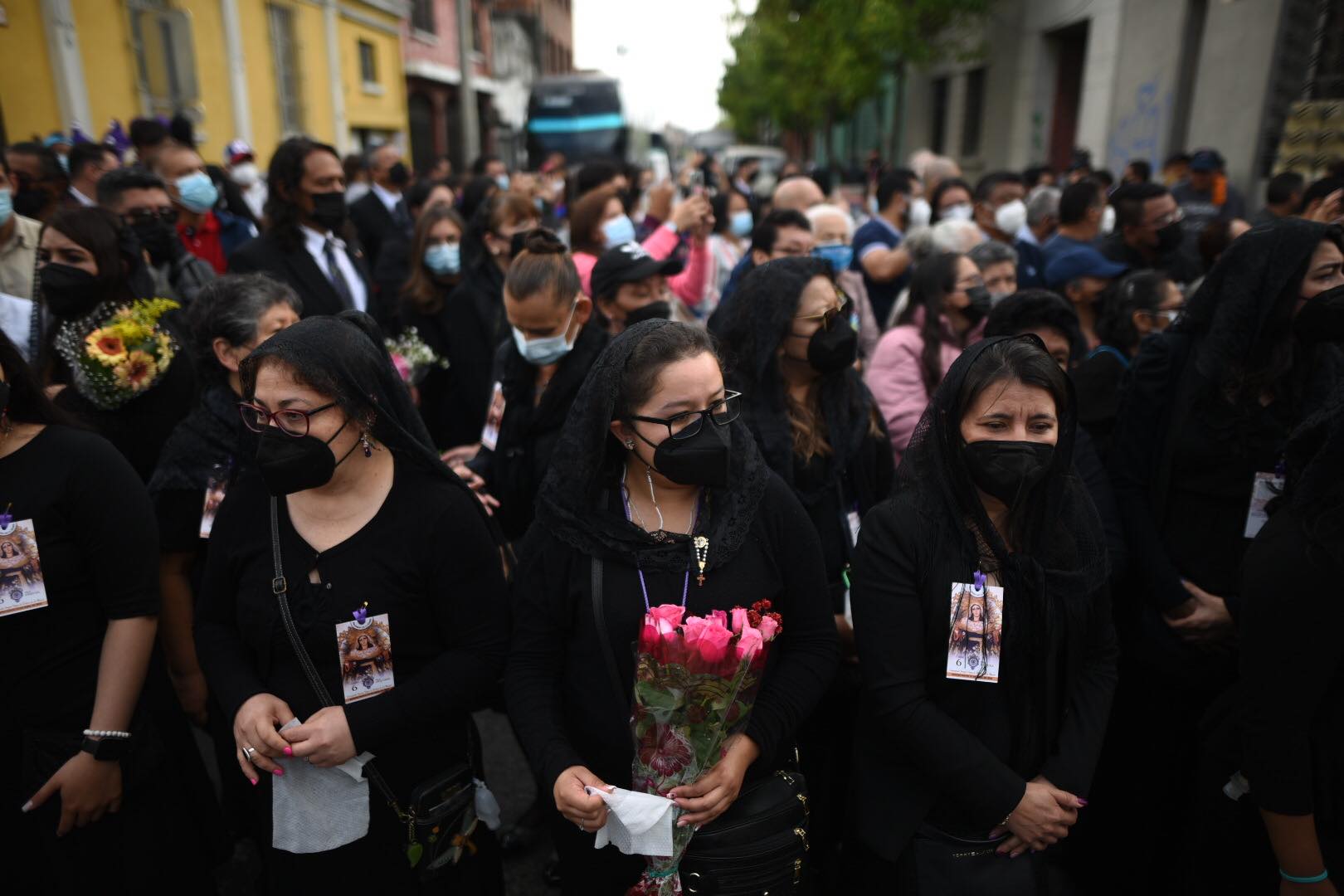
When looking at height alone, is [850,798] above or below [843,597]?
below

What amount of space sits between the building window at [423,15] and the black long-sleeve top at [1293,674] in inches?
1071

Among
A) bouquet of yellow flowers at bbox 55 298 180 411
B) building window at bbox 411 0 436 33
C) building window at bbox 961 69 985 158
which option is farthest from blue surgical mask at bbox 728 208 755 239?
building window at bbox 411 0 436 33

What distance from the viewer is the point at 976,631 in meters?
1.97

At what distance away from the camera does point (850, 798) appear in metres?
2.24

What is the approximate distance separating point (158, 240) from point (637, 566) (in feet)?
13.2

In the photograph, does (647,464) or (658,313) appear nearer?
(647,464)

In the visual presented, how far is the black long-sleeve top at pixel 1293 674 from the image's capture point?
1914 millimetres

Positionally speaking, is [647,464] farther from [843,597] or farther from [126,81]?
[126,81]

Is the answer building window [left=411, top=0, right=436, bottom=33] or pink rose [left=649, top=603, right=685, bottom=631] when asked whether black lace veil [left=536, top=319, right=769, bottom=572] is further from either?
building window [left=411, top=0, right=436, bottom=33]

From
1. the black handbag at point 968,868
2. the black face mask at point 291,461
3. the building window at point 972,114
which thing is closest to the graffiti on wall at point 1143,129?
the building window at point 972,114

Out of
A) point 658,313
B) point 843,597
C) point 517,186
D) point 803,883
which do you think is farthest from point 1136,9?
point 803,883

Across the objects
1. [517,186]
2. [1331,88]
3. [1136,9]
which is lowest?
[517,186]

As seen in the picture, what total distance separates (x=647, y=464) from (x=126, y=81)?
13.7 meters

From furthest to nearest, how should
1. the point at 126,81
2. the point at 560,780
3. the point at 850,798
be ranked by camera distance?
the point at 126,81 < the point at 850,798 < the point at 560,780
